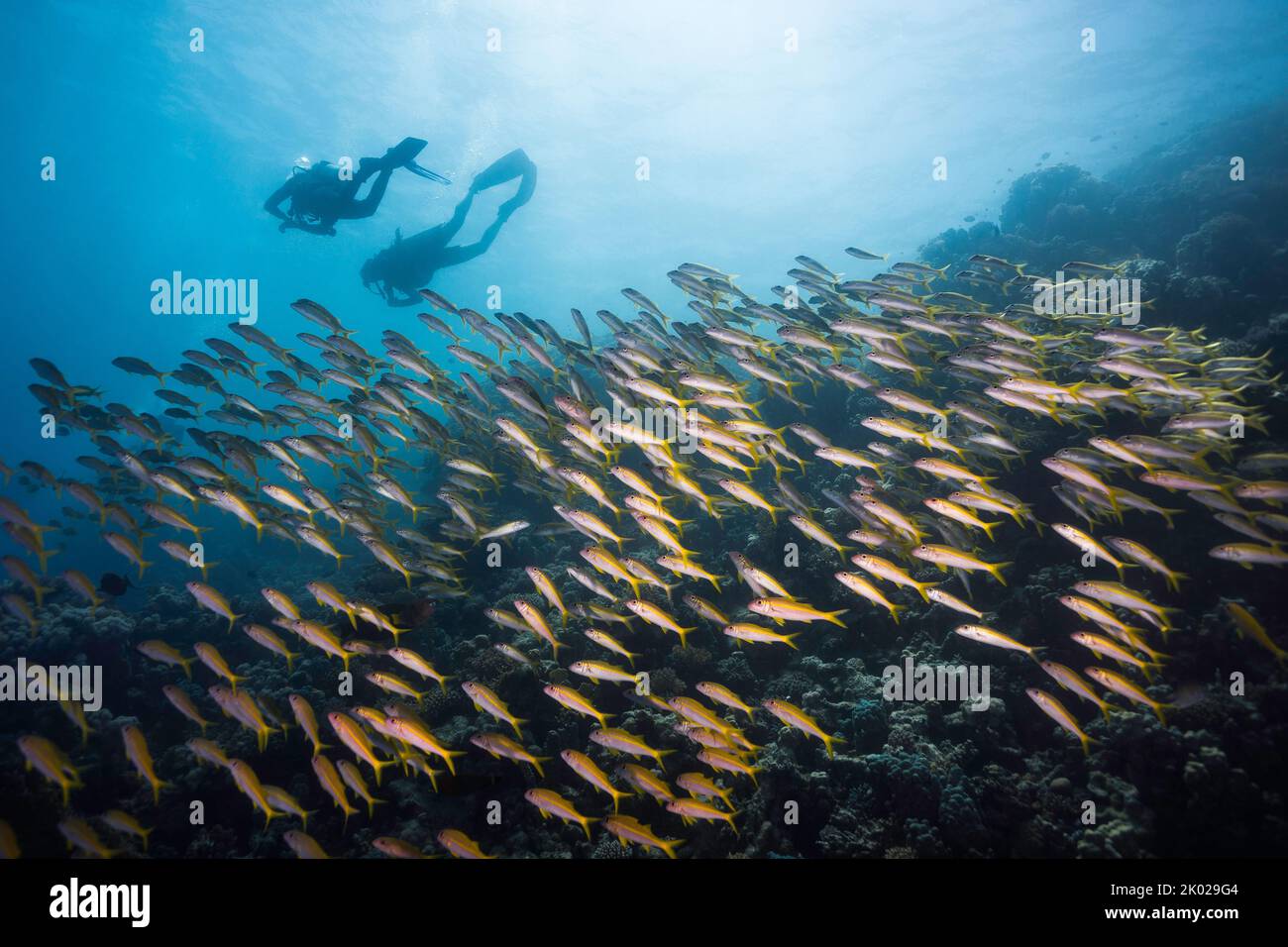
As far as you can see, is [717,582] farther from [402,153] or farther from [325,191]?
[402,153]

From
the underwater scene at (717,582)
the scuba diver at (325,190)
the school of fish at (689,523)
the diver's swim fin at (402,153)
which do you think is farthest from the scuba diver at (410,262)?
the school of fish at (689,523)

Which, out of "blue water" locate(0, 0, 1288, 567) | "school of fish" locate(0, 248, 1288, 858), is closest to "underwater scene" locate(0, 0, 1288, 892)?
"school of fish" locate(0, 248, 1288, 858)

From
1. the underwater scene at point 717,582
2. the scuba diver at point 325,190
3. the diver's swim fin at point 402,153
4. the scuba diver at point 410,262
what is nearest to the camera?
the underwater scene at point 717,582

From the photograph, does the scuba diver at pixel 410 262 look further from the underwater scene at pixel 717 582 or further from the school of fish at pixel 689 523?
the school of fish at pixel 689 523

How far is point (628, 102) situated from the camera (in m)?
36.1

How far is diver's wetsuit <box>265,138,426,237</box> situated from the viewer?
1535 centimetres

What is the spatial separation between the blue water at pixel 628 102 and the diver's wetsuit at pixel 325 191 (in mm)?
19225

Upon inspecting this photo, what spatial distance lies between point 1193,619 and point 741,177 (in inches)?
2123

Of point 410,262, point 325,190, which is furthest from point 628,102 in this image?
point 325,190

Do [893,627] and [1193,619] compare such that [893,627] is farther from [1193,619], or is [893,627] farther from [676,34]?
[676,34]

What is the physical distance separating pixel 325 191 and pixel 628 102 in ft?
94.4

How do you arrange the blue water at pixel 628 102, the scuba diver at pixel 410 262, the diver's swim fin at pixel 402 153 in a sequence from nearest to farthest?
the diver's swim fin at pixel 402 153 < the scuba diver at pixel 410 262 < the blue water at pixel 628 102

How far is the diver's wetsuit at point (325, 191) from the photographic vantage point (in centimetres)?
1535

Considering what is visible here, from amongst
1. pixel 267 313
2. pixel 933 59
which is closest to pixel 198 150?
pixel 933 59
